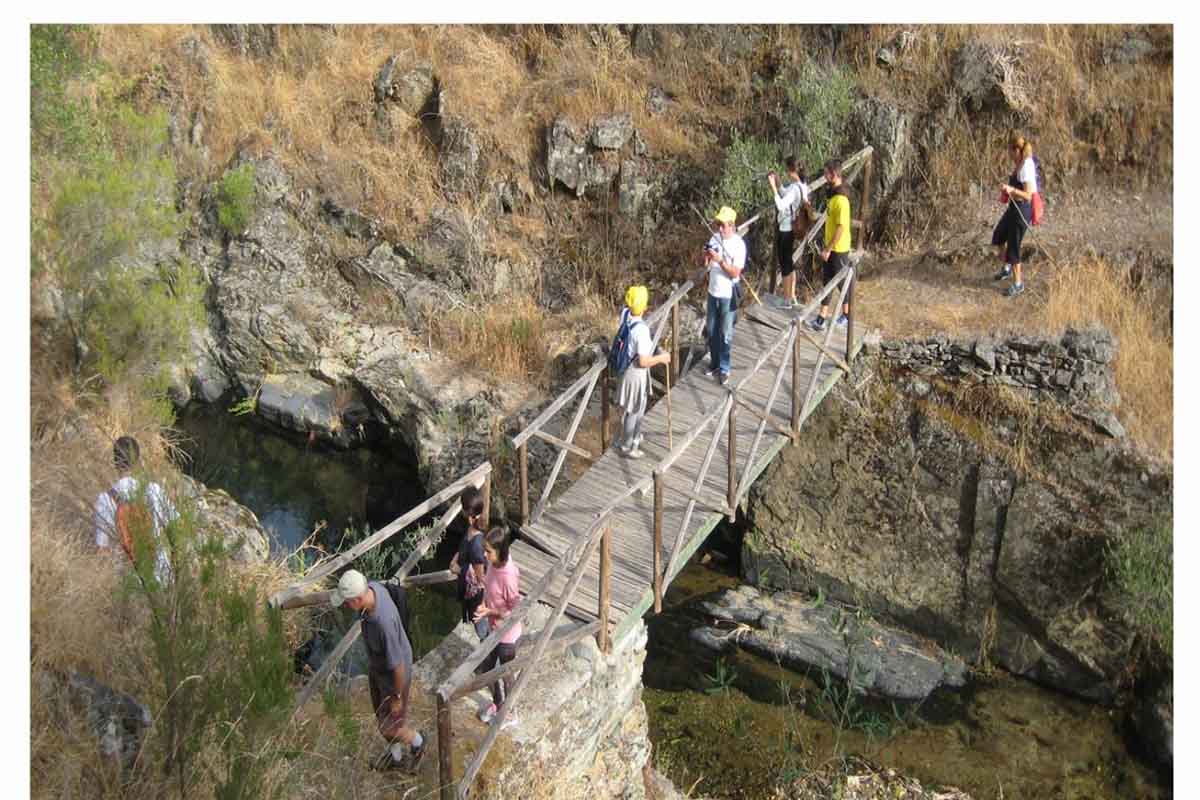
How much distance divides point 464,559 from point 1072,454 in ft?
21.8

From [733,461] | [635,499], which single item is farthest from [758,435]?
[635,499]

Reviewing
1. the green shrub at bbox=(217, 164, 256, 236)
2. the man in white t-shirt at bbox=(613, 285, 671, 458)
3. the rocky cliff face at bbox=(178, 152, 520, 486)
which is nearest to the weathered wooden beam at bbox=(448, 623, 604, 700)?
the man in white t-shirt at bbox=(613, 285, 671, 458)

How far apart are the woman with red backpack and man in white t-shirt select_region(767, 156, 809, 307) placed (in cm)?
200

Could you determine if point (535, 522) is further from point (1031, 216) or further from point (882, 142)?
point (882, 142)

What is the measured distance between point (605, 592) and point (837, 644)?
4.54m

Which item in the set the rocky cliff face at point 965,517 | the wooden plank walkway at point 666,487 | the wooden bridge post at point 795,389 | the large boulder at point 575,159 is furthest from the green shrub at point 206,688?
the large boulder at point 575,159

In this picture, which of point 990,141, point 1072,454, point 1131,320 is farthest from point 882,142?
point 1072,454

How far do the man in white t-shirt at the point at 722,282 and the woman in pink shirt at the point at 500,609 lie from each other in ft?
11.3

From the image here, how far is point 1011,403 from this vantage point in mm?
11445

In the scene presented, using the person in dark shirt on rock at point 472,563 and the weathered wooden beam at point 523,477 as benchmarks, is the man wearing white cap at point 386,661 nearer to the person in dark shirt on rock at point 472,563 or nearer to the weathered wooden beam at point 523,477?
the person in dark shirt on rock at point 472,563

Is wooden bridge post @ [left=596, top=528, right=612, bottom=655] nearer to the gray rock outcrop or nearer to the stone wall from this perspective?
the gray rock outcrop

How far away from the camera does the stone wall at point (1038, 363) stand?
11.2m

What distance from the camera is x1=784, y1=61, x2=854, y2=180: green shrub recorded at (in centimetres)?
1440

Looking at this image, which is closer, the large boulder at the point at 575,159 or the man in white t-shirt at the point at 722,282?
the man in white t-shirt at the point at 722,282
